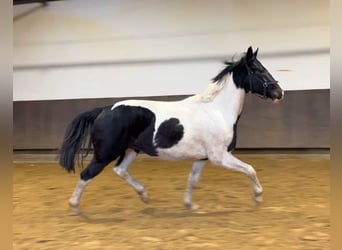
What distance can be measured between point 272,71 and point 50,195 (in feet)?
11.4

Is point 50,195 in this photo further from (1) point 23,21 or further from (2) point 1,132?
(1) point 23,21

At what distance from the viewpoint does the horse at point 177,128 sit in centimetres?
302

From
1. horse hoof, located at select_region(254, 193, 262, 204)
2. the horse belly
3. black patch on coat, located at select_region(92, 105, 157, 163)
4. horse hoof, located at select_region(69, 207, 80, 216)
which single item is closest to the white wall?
horse hoof, located at select_region(254, 193, 262, 204)

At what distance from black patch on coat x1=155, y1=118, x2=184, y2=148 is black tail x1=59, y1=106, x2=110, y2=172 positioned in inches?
19.5

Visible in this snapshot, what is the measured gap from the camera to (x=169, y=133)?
3014 mm

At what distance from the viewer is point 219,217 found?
9.71ft

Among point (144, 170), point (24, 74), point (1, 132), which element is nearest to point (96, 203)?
point (144, 170)

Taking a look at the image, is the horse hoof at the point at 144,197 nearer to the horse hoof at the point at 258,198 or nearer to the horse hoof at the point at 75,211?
the horse hoof at the point at 75,211

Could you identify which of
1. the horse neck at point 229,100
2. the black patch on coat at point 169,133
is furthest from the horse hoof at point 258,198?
the black patch on coat at point 169,133

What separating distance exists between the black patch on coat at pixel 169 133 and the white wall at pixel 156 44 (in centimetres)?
325

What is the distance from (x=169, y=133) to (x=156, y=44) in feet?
12.4

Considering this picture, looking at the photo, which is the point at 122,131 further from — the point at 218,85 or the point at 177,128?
the point at 218,85

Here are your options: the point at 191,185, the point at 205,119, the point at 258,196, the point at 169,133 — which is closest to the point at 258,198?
the point at 258,196

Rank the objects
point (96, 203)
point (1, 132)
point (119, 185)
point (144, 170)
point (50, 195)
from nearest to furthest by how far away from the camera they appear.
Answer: point (1, 132)
point (96, 203)
point (50, 195)
point (119, 185)
point (144, 170)
